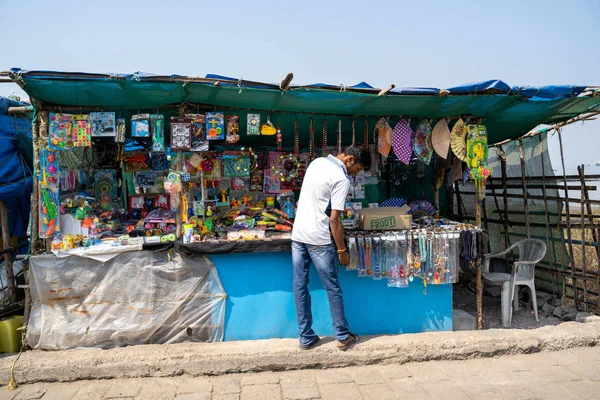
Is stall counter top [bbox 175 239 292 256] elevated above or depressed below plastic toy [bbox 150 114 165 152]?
below

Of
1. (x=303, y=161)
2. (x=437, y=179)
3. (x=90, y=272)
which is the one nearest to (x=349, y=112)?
(x=303, y=161)

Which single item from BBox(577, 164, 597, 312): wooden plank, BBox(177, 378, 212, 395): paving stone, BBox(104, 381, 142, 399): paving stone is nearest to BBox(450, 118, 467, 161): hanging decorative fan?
BBox(577, 164, 597, 312): wooden plank

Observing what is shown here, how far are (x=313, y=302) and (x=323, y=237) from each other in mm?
851

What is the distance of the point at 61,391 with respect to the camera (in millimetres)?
3109

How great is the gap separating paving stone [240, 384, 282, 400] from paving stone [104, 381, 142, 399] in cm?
86

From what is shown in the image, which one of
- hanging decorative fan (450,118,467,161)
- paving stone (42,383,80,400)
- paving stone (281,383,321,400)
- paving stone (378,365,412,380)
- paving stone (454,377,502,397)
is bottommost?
paving stone (454,377,502,397)

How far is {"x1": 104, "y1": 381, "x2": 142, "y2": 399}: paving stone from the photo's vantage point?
3.02 metres

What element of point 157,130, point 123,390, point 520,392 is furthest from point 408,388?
point 157,130

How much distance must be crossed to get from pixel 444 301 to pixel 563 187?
2741 mm

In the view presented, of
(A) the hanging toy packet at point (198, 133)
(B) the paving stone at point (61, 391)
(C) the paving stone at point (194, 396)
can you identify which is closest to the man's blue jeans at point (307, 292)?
(C) the paving stone at point (194, 396)

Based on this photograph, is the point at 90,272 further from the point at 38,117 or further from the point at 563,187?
the point at 563,187

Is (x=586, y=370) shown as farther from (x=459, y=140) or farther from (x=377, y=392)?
(x=459, y=140)

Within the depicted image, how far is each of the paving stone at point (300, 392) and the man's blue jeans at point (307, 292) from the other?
0.46 m

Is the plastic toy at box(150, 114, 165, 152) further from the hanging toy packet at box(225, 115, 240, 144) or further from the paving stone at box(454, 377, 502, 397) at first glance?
the paving stone at box(454, 377, 502, 397)
